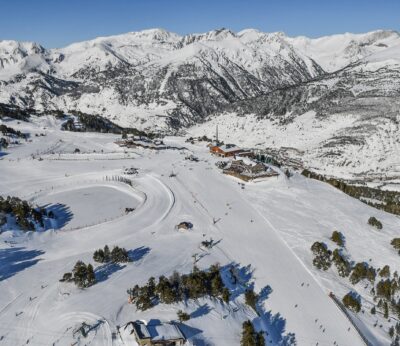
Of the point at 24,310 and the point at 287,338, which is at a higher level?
the point at 24,310

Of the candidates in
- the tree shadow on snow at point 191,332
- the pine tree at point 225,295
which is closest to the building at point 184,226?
the pine tree at point 225,295

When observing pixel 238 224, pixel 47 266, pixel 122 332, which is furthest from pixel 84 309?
pixel 238 224

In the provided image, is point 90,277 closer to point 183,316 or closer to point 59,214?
point 183,316

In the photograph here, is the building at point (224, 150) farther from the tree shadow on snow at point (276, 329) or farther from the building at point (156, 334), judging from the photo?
the building at point (156, 334)

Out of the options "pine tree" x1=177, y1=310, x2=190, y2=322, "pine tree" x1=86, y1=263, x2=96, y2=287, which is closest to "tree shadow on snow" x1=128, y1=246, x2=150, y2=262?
"pine tree" x1=86, y1=263, x2=96, y2=287

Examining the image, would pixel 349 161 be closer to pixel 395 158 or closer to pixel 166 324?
pixel 395 158

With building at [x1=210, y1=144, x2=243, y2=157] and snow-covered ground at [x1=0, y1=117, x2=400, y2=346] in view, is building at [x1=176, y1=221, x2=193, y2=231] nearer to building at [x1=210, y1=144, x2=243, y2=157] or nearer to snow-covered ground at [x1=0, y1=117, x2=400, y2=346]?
snow-covered ground at [x1=0, y1=117, x2=400, y2=346]
